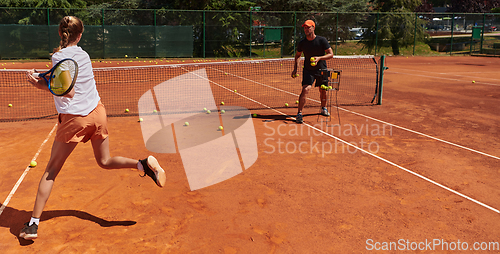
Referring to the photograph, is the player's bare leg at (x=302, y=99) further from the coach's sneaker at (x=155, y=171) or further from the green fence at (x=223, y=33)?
the green fence at (x=223, y=33)

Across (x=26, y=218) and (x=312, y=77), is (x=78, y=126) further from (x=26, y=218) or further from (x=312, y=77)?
(x=312, y=77)

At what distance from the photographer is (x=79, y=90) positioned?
11.4ft

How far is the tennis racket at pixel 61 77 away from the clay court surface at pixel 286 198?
4.37 feet

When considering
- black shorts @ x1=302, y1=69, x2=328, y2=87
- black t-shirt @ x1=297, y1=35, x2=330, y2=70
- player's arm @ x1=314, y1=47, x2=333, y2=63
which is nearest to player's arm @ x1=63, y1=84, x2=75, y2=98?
player's arm @ x1=314, y1=47, x2=333, y2=63

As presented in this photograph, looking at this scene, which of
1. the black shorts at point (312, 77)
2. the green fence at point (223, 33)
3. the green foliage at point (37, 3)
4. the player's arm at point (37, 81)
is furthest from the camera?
the green foliage at point (37, 3)

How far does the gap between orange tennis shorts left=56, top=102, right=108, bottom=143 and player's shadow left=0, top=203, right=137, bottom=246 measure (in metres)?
0.87

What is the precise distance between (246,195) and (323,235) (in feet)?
3.79

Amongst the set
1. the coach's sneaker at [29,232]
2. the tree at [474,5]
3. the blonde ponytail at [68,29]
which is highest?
the tree at [474,5]

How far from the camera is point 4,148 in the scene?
6.24 meters

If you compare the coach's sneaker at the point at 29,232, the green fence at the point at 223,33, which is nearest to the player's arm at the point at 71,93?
the coach's sneaker at the point at 29,232

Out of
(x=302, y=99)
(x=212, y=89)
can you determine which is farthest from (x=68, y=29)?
(x=212, y=89)

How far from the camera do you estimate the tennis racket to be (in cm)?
335

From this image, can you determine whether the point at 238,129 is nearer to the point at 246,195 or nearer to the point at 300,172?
the point at 300,172

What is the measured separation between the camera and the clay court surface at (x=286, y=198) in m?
3.59
